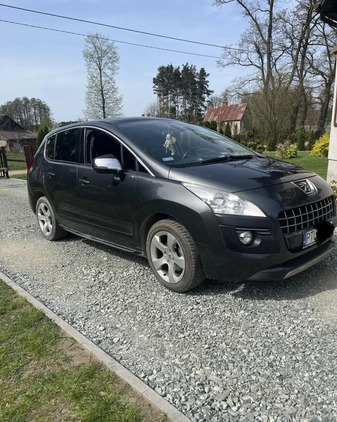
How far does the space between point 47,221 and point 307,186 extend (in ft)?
12.4

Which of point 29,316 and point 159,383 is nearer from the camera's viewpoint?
point 159,383

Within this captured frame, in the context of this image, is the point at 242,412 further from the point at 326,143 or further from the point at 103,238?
the point at 326,143

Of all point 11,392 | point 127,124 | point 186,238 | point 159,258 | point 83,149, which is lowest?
point 11,392

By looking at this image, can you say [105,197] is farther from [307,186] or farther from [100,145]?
[307,186]

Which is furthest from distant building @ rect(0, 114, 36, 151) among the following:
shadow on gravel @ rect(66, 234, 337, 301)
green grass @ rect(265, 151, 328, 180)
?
shadow on gravel @ rect(66, 234, 337, 301)

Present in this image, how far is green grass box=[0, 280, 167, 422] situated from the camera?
6.79ft

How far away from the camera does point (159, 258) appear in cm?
362

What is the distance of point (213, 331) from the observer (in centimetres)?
286

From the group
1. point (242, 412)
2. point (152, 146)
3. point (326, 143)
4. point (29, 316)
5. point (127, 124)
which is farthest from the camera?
point (326, 143)

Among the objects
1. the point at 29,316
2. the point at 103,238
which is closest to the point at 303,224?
the point at 103,238

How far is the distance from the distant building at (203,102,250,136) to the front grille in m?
59.3

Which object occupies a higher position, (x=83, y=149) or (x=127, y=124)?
(x=127, y=124)

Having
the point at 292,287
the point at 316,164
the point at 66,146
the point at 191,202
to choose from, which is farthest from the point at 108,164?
the point at 316,164

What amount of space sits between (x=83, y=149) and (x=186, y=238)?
2.02 metres
